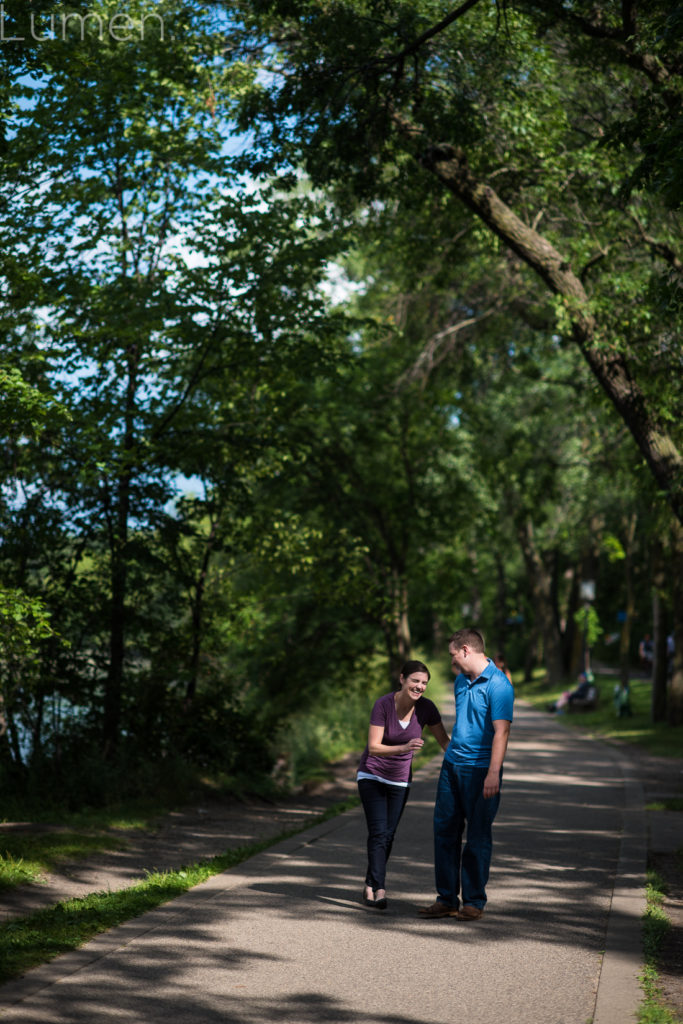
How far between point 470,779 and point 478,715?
1.26ft

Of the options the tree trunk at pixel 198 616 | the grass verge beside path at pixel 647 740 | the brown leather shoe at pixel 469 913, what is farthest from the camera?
the tree trunk at pixel 198 616

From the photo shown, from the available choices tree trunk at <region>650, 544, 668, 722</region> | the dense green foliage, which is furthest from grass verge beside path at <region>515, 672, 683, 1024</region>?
the dense green foliage

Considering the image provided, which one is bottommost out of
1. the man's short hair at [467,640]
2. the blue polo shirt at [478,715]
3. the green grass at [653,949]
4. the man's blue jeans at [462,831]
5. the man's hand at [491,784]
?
the green grass at [653,949]

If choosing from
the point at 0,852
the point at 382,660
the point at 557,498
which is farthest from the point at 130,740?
the point at 557,498

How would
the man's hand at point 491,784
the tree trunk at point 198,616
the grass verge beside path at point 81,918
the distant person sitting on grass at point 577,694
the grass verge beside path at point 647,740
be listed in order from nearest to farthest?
the grass verge beside path at point 647,740 → the grass verge beside path at point 81,918 → the man's hand at point 491,784 → the tree trunk at point 198,616 → the distant person sitting on grass at point 577,694

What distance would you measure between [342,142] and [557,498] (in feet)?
57.1

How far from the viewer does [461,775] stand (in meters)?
6.79

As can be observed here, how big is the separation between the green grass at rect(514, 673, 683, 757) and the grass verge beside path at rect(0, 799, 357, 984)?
43.8ft

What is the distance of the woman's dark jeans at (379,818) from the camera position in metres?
7.07

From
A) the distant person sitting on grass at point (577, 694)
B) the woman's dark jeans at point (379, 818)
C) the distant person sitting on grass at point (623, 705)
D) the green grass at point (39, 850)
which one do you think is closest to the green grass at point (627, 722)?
the distant person sitting on grass at point (623, 705)

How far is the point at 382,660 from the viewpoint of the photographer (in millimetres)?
24391

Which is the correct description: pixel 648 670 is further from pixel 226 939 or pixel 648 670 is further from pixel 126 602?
pixel 226 939

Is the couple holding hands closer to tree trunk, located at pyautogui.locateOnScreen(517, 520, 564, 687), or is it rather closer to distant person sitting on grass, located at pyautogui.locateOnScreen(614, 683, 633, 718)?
distant person sitting on grass, located at pyautogui.locateOnScreen(614, 683, 633, 718)

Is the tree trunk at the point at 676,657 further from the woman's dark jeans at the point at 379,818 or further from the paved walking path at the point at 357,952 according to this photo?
the woman's dark jeans at the point at 379,818
